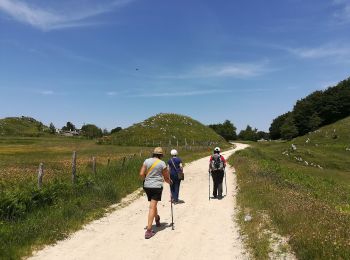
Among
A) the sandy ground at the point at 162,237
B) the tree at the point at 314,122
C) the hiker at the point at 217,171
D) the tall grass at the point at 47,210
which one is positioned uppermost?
the tree at the point at 314,122

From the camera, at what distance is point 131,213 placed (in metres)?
16.3

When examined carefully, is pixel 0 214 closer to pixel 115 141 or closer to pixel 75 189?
pixel 75 189

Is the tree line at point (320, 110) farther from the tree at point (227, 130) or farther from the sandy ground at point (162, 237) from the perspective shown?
the sandy ground at point (162, 237)

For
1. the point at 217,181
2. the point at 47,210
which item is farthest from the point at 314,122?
the point at 47,210

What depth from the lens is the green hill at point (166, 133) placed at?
313ft

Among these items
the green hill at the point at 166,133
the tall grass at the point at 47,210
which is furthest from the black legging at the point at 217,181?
the green hill at the point at 166,133

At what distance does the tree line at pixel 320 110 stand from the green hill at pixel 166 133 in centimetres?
3563

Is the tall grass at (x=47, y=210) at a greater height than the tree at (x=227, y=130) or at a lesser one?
lesser

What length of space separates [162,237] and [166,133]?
90.3 m

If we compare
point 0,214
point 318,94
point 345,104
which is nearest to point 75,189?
point 0,214

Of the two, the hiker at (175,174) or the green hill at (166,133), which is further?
the green hill at (166,133)

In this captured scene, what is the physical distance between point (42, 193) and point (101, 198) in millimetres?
3259

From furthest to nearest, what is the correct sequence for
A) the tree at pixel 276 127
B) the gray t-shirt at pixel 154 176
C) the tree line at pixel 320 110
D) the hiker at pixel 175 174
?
1. the tree at pixel 276 127
2. the tree line at pixel 320 110
3. the hiker at pixel 175 174
4. the gray t-shirt at pixel 154 176

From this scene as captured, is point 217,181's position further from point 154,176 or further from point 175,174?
point 154,176
